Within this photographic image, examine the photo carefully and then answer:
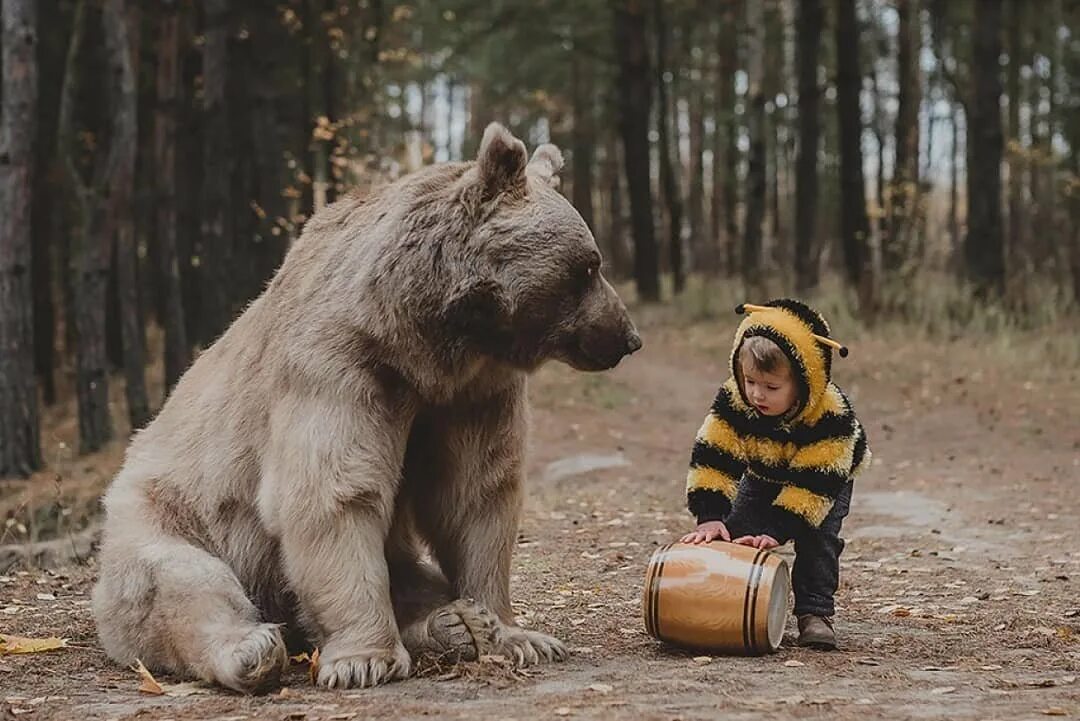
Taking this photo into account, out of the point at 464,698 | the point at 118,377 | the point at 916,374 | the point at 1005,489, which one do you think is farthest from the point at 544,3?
the point at 464,698

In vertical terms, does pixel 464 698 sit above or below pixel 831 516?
below

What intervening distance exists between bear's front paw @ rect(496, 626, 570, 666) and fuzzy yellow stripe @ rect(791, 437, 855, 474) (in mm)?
1162

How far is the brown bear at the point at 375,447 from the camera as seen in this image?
480 cm

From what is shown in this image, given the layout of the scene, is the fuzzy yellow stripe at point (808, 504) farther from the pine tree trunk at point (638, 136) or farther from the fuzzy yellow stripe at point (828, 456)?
the pine tree trunk at point (638, 136)

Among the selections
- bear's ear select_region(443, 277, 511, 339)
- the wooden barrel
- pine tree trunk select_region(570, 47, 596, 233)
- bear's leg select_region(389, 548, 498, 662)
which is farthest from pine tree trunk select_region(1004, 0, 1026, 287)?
bear's ear select_region(443, 277, 511, 339)

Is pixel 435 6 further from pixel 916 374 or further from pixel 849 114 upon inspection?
pixel 916 374

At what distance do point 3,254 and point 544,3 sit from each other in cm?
1638

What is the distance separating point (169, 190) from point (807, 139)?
36.3 ft

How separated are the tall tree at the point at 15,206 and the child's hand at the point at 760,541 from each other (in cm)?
946

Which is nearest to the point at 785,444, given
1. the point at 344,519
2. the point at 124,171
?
the point at 344,519

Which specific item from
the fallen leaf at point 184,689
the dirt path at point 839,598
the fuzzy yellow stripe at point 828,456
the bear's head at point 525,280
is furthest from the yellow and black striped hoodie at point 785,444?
the fallen leaf at point 184,689

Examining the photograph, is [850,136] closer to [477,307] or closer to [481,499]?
[481,499]

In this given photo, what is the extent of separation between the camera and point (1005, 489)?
11.4 m

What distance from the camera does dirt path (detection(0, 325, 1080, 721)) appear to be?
14.3ft
